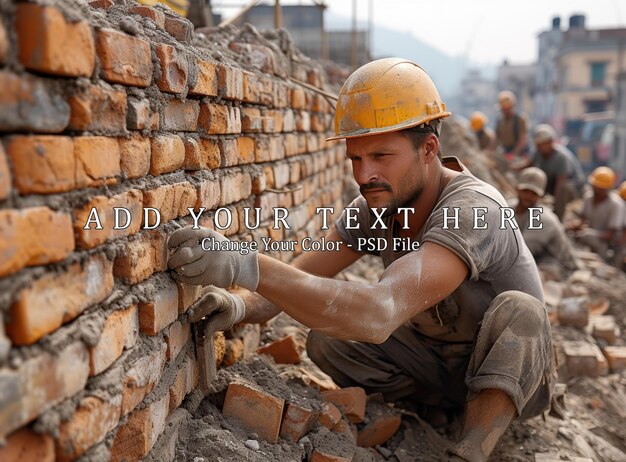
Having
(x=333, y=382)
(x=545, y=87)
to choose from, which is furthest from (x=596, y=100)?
(x=333, y=382)

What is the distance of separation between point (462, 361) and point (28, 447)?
194cm

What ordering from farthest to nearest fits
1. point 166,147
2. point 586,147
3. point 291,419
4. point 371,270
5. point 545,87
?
point 545,87 < point 586,147 < point 371,270 < point 291,419 < point 166,147

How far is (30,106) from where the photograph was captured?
49.3 inches

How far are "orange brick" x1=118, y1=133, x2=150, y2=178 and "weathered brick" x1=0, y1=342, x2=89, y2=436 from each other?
0.37 metres

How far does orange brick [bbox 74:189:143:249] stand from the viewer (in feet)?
4.74

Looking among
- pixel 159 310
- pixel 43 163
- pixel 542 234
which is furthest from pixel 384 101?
pixel 542 234

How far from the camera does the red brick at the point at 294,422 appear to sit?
7.41ft

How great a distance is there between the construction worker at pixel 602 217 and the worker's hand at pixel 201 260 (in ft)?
24.7

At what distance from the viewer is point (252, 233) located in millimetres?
2807

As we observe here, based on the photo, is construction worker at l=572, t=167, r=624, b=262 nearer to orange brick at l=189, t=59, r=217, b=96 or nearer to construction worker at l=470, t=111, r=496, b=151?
construction worker at l=470, t=111, r=496, b=151

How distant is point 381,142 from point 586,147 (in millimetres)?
26312

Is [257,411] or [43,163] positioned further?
[257,411]

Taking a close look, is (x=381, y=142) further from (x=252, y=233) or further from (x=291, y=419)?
(x=291, y=419)

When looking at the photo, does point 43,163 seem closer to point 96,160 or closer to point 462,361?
point 96,160
